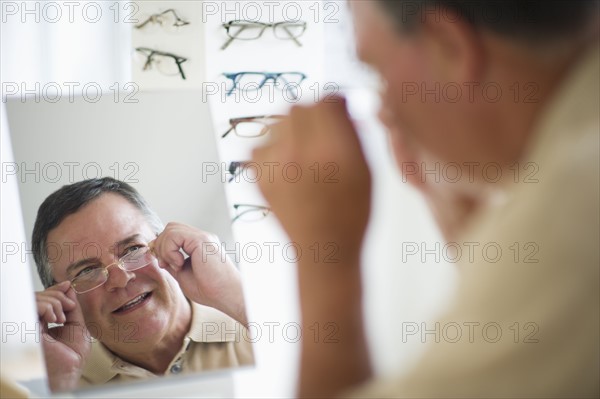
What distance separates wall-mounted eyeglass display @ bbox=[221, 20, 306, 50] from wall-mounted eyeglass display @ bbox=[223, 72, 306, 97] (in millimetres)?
47

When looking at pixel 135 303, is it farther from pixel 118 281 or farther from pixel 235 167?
pixel 235 167

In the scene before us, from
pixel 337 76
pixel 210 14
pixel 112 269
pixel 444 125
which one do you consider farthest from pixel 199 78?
pixel 444 125

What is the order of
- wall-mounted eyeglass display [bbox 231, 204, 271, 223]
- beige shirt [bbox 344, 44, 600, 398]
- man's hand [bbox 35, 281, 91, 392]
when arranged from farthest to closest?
wall-mounted eyeglass display [bbox 231, 204, 271, 223] → man's hand [bbox 35, 281, 91, 392] → beige shirt [bbox 344, 44, 600, 398]

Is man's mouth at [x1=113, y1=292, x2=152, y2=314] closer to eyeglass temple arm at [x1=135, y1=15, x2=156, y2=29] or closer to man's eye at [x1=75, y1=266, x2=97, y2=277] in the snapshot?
man's eye at [x1=75, y1=266, x2=97, y2=277]

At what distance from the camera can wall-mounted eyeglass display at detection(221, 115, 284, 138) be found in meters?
0.96

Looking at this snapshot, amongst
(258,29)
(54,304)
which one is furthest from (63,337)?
(258,29)

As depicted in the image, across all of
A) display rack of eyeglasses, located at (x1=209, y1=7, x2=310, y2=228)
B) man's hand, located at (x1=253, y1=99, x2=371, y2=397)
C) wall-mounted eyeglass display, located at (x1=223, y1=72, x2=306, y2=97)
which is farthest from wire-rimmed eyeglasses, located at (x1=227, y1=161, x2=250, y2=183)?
man's hand, located at (x1=253, y1=99, x2=371, y2=397)

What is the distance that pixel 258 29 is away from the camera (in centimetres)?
101

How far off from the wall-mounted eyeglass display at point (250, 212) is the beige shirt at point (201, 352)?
146mm

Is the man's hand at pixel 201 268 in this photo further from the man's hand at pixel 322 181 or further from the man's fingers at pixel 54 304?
the man's hand at pixel 322 181

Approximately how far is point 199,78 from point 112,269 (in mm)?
318

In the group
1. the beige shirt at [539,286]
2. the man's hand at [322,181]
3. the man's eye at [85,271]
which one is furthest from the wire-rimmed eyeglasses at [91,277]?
the beige shirt at [539,286]

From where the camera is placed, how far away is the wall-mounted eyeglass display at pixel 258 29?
3.30ft

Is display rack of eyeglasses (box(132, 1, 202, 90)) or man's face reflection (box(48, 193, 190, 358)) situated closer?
man's face reflection (box(48, 193, 190, 358))
